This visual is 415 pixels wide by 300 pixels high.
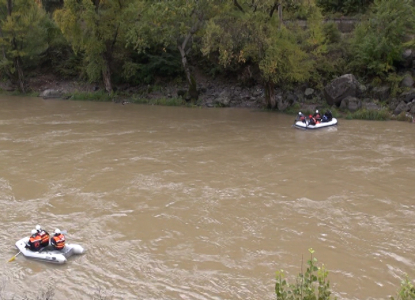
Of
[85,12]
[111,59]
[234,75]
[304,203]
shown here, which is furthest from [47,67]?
[304,203]

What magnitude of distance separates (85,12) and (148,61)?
24.1ft

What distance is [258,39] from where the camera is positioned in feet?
73.6

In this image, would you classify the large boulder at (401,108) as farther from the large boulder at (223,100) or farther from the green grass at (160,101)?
the green grass at (160,101)

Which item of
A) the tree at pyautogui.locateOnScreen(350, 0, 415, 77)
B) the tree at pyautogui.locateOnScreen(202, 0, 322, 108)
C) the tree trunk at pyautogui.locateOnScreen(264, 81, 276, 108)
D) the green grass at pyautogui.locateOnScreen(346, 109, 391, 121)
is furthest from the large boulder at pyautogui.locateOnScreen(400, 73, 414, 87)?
the tree trunk at pyautogui.locateOnScreen(264, 81, 276, 108)

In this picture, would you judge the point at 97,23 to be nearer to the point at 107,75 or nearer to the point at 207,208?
the point at 107,75

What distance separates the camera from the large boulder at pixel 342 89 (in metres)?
25.9

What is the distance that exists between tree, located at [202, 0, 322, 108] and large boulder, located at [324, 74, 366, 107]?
2157 mm

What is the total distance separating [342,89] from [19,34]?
25.3m

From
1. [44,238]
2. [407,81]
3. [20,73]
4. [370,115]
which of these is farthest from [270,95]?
[20,73]

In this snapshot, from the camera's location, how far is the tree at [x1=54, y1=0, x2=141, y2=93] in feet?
95.7

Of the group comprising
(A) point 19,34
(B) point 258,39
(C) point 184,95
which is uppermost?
(B) point 258,39

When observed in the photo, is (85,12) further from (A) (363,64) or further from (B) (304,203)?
(B) (304,203)

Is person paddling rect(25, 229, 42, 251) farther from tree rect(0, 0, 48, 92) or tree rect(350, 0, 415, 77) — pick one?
tree rect(0, 0, 48, 92)

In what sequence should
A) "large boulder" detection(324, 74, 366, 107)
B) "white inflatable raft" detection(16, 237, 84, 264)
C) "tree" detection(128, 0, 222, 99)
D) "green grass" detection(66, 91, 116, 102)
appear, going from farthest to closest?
"green grass" detection(66, 91, 116, 102) < "tree" detection(128, 0, 222, 99) < "large boulder" detection(324, 74, 366, 107) < "white inflatable raft" detection(16, 237, 84, 264)
